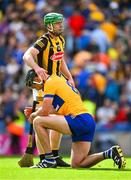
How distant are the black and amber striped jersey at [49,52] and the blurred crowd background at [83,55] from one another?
648cm

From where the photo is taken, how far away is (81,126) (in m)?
11.8

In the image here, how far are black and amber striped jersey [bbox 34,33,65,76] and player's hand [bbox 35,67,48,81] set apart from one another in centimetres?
39

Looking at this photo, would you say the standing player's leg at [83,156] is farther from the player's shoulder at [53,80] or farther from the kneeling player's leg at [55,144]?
the player's shoulder at [53,80]

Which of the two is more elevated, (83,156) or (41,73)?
(41,73)

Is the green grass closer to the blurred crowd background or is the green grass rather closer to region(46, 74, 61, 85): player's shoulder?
region(46, 74, 61, 85): player's shoulder

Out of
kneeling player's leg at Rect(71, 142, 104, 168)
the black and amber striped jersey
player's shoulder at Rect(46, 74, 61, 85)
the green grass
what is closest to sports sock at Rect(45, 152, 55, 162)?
the green grass

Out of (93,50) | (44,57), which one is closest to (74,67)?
(93,50)

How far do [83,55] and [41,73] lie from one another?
31.8 feet

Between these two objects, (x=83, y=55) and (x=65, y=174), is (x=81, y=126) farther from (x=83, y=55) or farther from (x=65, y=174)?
(x=83, y=55)

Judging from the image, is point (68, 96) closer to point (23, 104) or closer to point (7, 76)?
point (23, 104)

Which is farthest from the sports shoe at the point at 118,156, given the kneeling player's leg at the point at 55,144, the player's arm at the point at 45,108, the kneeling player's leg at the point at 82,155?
the kneeling player's leg at the point at 55,144

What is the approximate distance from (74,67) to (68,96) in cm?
957

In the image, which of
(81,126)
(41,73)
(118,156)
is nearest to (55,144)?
(81,126)

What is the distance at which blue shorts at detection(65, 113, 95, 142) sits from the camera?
11812mm
